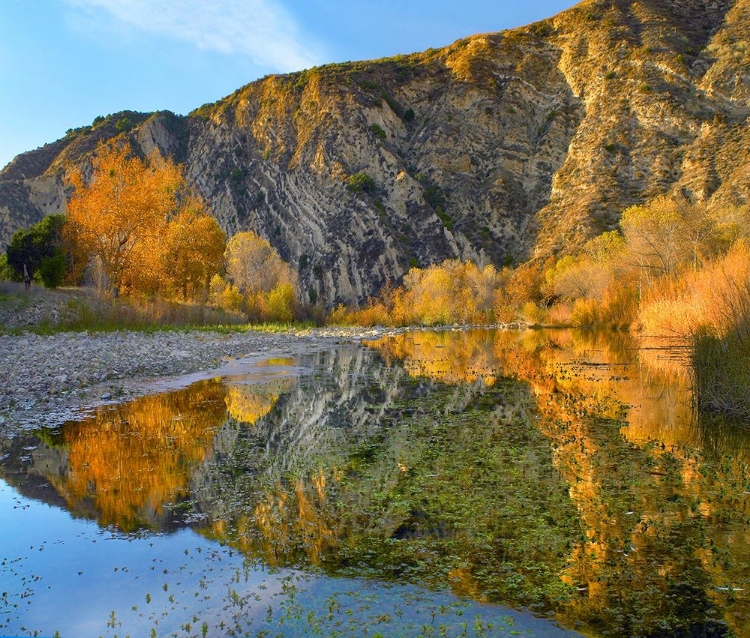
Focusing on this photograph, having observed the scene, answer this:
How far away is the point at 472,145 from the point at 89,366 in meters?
75.9

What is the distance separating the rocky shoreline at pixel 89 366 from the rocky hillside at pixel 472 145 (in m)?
46.9

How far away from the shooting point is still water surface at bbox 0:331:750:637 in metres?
4.22

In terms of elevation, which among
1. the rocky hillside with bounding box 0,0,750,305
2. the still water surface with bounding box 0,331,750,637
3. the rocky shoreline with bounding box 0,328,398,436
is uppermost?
the rocky hillside with bounding box 0,0,750,305

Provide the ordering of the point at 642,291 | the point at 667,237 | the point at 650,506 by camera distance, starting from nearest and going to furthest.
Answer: the point at 650,506, the point at 642,291, the point at 667,237

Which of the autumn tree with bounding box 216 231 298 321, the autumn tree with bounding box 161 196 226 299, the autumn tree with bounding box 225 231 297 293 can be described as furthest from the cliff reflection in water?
the autumn tree with bounding box 225 231 297 293

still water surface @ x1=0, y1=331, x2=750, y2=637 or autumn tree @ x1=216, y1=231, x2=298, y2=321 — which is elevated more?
autumn tree @ x1=216, y1=231, x2=298, y2=321

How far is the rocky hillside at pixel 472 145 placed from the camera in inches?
2479

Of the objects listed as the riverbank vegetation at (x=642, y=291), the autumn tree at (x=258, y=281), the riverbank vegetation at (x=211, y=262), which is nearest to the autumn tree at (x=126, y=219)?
the riverbank vegetation at (x=211, y=262)

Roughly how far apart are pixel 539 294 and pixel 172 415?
53.7 metres

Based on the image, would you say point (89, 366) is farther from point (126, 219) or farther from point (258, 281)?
point (258, 281)

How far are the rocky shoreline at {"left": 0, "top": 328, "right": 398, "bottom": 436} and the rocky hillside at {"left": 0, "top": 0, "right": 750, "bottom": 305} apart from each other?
46.9 metres

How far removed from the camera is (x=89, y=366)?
51.8 ft

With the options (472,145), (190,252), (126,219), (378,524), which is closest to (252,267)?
(190,252)

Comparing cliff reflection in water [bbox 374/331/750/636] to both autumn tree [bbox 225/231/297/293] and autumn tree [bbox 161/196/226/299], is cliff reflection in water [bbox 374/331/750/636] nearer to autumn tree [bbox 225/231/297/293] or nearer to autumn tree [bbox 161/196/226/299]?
autumn tree [bbox 161/196/226/299]
